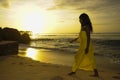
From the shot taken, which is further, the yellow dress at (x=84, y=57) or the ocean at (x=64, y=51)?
the ocean at (x=64, y=51)

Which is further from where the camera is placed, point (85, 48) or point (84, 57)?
point (84, 57)

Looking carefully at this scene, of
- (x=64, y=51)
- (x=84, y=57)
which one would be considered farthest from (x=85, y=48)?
(x=64, y=51)

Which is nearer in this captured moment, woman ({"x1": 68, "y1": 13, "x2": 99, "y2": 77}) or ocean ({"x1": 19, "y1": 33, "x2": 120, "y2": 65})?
woman ({"x1": 68, "y1": 13, "x2": 99, "y2": 77})

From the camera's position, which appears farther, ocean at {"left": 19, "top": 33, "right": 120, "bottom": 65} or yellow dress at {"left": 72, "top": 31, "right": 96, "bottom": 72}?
ocean at {"left": 19, "top": 33, "right": 120, "bottom": 65}

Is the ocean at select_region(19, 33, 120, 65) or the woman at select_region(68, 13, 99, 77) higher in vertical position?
the woman at select_region(68, 13, 99, 77)

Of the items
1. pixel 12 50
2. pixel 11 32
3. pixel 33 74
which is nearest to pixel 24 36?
pixel 11 32

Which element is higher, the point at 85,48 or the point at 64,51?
the point at 85,48

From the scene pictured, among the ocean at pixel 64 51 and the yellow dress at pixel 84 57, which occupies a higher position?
A: the yellow dress at pixel 84 57

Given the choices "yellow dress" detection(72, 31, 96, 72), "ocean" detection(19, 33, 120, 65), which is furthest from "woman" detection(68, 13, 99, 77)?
"ocean" detection(19, 33, 120, 65)

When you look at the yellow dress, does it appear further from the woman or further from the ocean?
the ocean

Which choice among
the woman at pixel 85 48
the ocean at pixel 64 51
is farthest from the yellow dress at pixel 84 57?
the ocean at pixel 64 51

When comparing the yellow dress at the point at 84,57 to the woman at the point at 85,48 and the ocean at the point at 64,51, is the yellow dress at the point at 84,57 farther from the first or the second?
the ocean at the point at 64,51

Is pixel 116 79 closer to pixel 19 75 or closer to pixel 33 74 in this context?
pixel 33 74

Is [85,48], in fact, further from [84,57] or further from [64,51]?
[64,51]
